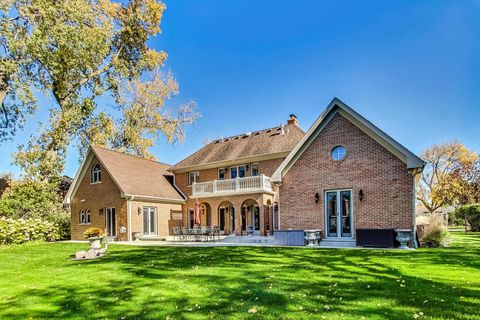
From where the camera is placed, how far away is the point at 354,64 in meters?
17.5

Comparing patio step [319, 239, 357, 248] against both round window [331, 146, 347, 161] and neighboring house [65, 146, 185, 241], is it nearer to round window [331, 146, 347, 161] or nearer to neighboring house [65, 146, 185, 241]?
round window [331, 146, 347, 161]

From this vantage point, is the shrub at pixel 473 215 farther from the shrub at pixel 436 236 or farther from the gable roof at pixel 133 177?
the gable roof at pixel 133 177

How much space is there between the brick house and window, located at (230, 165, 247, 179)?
0.08 m

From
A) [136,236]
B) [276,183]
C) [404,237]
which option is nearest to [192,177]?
[136,236]

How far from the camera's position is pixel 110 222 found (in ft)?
71.9

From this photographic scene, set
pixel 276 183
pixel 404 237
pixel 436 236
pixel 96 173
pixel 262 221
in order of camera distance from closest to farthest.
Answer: pixel 404 237 → pixel 436 236 → pixel 276 183 → pixel 262 221 → pixel 96 173

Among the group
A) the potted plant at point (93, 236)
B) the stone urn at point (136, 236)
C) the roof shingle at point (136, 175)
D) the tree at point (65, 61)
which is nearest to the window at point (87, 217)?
the roof shingle at point (136, 175)

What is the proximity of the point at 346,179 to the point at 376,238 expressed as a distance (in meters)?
2.96

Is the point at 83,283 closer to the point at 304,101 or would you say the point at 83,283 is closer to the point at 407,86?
the point at 304,101

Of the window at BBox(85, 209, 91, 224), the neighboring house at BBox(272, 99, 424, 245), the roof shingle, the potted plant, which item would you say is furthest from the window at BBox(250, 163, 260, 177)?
the potted plant

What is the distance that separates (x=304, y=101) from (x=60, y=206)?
2228 cm

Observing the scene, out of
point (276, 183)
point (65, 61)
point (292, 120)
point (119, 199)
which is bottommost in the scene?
point (119, 199)

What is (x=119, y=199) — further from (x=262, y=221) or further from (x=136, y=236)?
(x=262, y=221)

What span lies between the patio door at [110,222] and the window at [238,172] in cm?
896
